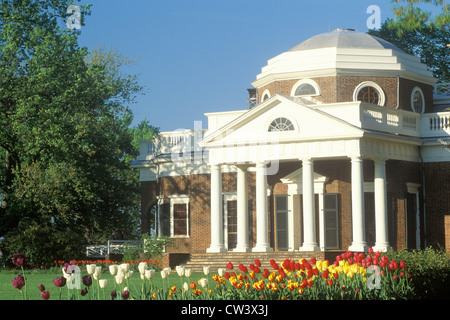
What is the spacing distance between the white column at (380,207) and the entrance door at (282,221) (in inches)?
205

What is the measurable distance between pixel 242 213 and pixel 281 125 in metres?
4.39

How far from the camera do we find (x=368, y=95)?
36.9 metres

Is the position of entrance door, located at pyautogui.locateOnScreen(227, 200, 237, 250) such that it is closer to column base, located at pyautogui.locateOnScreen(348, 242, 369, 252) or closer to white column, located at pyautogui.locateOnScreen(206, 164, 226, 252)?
white column, located at pyautogui.locateOnScreen(206, 164, 226, 252)

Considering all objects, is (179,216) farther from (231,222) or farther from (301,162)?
(301,162)

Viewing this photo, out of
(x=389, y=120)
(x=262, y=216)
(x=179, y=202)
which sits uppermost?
(x=389, y=120)

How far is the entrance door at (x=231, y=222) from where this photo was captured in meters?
38.8

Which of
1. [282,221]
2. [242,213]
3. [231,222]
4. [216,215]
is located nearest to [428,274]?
[242,213]

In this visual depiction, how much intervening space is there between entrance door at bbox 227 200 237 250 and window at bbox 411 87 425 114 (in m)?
10.00

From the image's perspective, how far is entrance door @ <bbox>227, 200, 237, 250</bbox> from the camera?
127ft

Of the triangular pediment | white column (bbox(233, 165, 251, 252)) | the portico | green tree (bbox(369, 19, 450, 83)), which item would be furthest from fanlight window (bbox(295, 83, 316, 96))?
green tree (bbox(369, 19, 450, 83))

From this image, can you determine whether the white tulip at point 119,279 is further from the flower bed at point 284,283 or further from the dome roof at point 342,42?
the dome roof at point 342,42

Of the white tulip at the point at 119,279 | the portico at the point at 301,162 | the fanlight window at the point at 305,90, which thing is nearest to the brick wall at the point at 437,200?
the portico at the point at 301,162
